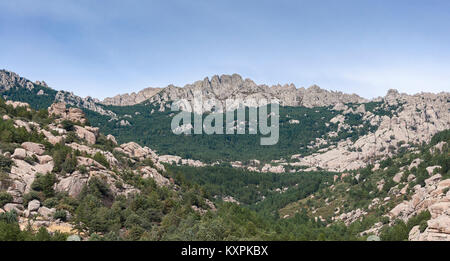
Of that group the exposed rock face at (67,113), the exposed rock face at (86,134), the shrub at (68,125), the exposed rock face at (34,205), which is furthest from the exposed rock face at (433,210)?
the exposed rock face at (67,113)

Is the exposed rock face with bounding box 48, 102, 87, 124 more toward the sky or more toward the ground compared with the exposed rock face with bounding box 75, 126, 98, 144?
more toward the sky

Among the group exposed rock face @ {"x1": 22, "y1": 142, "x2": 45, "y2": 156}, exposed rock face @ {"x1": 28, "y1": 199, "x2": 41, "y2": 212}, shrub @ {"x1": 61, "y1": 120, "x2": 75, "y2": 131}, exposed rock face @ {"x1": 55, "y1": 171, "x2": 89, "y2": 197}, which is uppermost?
shrub @ {"x1": 61, "y1": 120, "x2": 75, "y2": 131}

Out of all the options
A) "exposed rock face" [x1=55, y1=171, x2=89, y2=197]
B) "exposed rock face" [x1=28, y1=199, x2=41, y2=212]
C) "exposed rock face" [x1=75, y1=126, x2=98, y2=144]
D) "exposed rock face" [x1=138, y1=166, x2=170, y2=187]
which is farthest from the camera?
"exposed rock face" [x1=75, y1=126, x2=98, y2=144]

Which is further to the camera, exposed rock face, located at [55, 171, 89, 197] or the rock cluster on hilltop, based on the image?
exposed rock face, located at [55, 171, 89, 197]

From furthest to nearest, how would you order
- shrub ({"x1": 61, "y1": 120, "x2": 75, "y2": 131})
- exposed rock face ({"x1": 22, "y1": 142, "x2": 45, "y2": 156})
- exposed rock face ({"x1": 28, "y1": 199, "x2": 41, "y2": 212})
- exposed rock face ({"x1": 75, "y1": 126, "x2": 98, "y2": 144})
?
1. exposed rock face ({"x1": 75, "y1": 126, "x2": 98, "y2": 144})
2. shrub ({"x1": 61, "y1": 120, "x2": 75, "y2": 131})
3. exposed rock face ({"x1": 22, "y1": 142, "x2": 45, "y2": 156})
4. exposed rock face ({"x1": 28, "y1": 199, "x2": 41, "y2": 212})

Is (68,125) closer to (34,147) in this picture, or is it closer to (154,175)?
(34,147)

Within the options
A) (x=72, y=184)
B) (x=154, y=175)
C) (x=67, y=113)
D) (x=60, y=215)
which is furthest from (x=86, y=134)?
(x=60, y=215)

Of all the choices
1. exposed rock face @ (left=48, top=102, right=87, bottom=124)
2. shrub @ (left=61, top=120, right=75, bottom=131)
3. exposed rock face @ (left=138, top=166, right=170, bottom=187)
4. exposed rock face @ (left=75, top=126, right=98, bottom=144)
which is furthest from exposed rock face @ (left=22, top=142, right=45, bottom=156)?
exposed rock face @ (left=48, top=102, right=87, bottom=124)

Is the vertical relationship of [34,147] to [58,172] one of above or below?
above

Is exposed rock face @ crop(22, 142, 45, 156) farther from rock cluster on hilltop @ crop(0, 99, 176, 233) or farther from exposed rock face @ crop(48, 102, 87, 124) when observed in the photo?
exposed rock face @ crop(48, 102, 87, 124)
